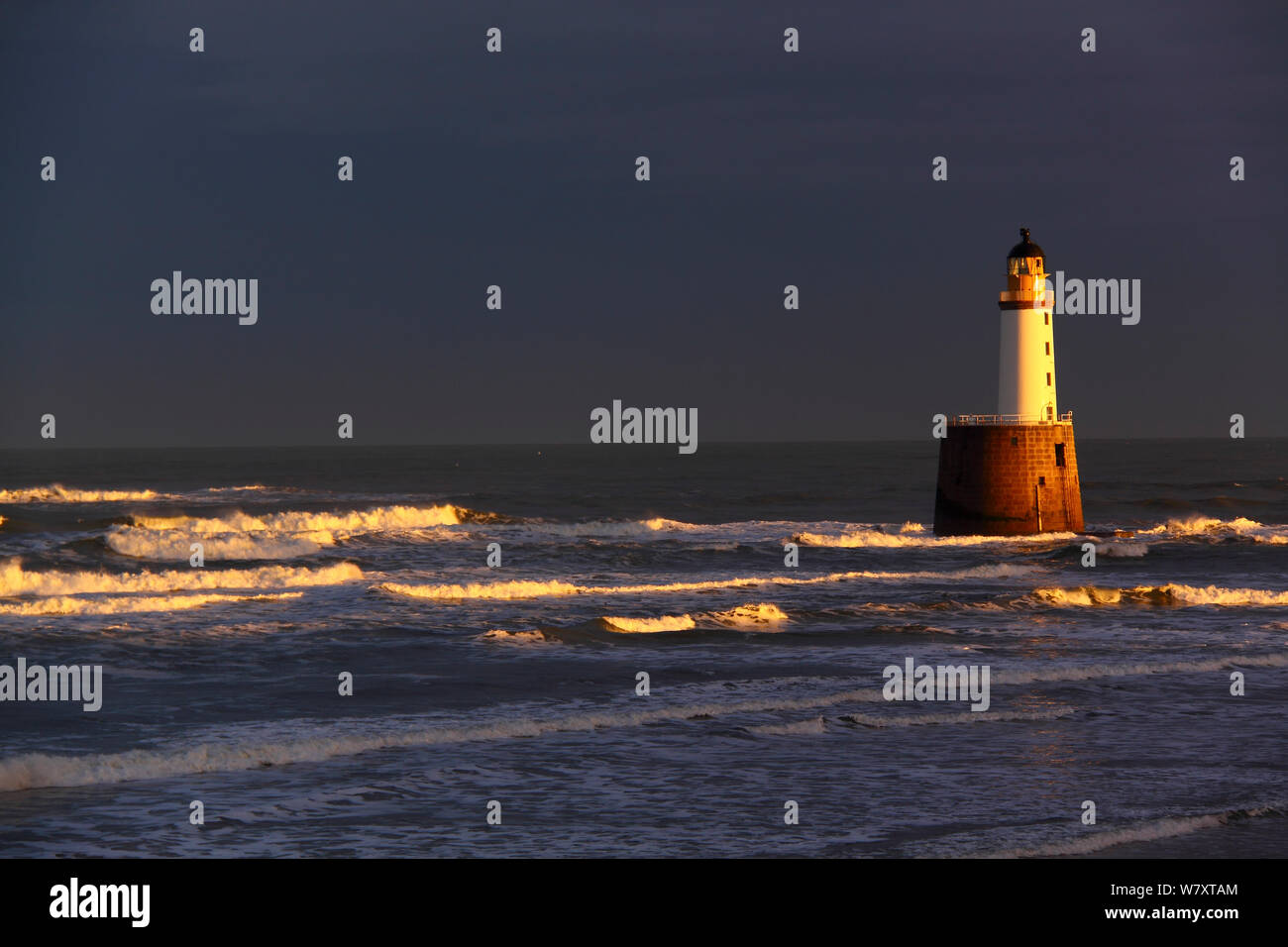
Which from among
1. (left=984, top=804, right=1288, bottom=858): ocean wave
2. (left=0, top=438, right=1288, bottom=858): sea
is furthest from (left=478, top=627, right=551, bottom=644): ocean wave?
(left=984, top=804, right=1288, bottom=858): ocean wave

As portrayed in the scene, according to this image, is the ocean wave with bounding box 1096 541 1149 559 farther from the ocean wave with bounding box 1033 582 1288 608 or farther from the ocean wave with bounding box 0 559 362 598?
the ocean wave with bounding box 0 559 362 598

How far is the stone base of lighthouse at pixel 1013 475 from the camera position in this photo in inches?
1695

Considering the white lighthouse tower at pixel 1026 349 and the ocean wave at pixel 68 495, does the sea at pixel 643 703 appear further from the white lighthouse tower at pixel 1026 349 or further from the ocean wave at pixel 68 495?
the ocean wave at pixel 68 495

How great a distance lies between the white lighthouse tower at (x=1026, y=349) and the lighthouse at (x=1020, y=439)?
3 centimetres

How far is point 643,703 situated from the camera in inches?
724

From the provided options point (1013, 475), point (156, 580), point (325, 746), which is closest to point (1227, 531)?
point (1013, 475)

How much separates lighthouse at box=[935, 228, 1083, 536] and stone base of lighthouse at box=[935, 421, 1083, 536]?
0.03m

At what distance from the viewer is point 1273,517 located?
69.3 meters

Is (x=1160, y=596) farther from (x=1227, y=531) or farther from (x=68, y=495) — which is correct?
(x=68, y=495)

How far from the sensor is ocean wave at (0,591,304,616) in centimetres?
2745
